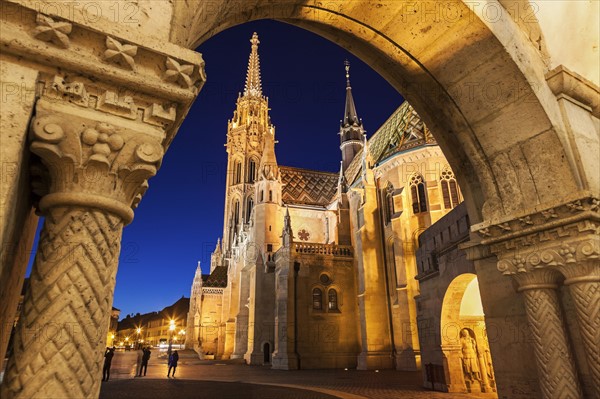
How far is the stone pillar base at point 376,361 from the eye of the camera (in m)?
20.1

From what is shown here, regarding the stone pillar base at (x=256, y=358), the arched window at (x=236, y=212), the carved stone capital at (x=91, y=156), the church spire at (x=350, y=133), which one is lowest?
the stone pillar base at (x=256, y=358)

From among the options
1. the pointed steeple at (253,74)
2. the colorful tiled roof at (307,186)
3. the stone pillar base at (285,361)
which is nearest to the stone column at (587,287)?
the stone pillar base at (285,361)

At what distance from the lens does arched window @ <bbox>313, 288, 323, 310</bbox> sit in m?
24.3

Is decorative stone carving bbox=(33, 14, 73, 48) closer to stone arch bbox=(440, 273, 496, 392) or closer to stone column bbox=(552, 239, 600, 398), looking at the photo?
stone column bbox=(552, 239, 600, 398)

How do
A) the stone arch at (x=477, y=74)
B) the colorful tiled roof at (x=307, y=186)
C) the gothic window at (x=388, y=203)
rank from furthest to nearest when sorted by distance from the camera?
1. the colorful tiled roof at (x=307, y=186)
2. the gothic window at (x=388, y=203)
3. the stone arch at (x=477, y=74)

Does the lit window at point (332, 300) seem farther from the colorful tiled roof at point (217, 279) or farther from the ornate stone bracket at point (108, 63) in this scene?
the colorful tiled roof at point (217, 279)

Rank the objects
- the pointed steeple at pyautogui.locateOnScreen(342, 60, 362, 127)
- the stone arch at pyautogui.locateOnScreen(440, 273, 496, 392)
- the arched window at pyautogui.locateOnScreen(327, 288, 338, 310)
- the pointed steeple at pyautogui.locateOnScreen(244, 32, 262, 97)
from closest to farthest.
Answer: the stone arch at pyautogui.locateOnScreen(440, 273, 496, 392)
the arched window at pyautogui.locateOnScreen(327, 288, 338, 310)
the pointed steeple at pyautogui.locateOnScreen(342, 60, 362, 127)
the pointed steeple at pyautogui.locateOnScreen(244, 32, 262, 97)

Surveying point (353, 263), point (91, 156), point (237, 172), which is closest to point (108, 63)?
point (91, 156)

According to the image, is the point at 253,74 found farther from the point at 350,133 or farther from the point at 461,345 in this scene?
the point at 461,345

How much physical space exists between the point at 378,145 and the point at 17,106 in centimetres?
2823

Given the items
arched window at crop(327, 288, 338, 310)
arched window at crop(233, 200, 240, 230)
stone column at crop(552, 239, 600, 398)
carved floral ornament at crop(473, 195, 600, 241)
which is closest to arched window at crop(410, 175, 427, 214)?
arched window at crop(327, 288, 338, 310)

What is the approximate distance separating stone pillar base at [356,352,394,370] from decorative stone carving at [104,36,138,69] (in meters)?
20.8

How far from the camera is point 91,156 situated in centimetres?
205

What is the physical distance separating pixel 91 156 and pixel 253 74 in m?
63.5
